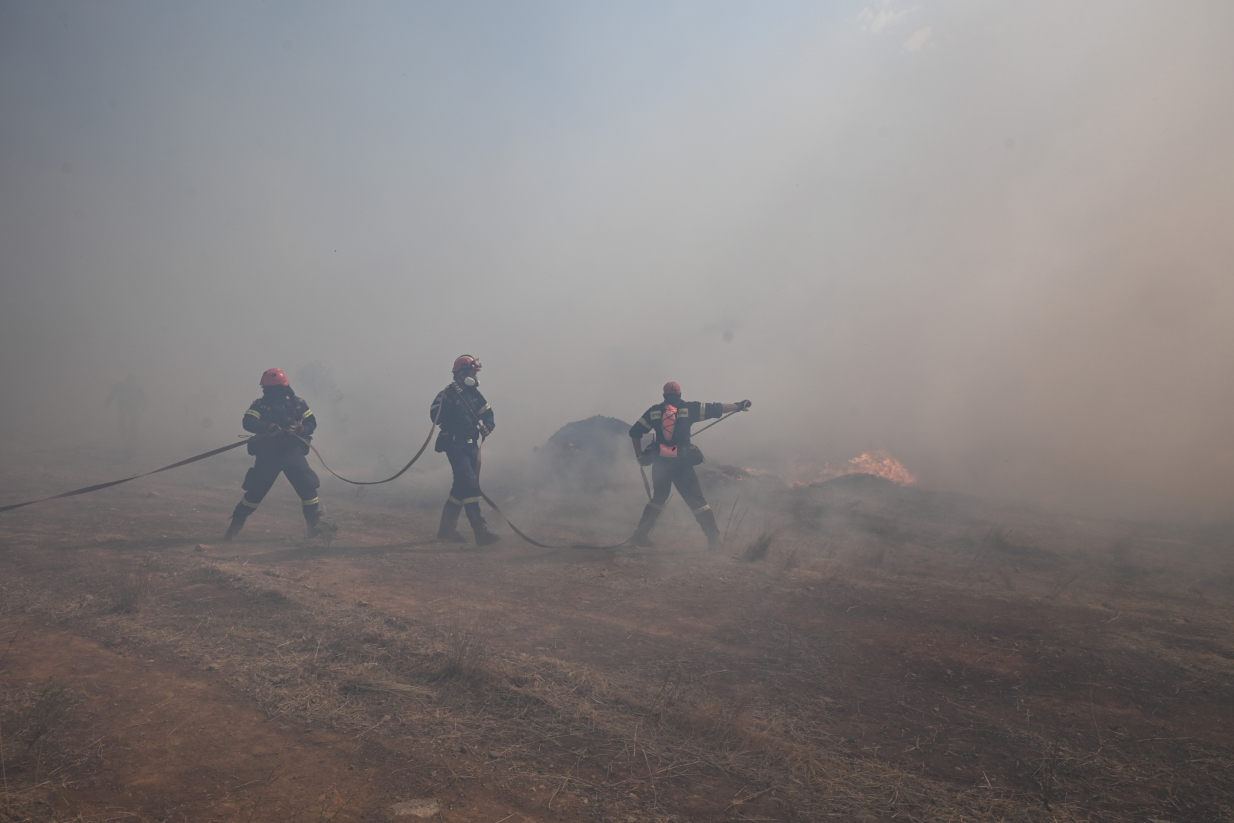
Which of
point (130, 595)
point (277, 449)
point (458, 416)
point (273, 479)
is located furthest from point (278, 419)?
point (130, 595)

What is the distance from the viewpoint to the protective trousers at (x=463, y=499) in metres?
7.67

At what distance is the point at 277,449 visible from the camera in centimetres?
757

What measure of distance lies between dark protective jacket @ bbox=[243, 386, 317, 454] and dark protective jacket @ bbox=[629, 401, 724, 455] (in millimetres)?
4283

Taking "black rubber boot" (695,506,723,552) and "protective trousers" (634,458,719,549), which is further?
"protective trousers" (634,458,719,549)

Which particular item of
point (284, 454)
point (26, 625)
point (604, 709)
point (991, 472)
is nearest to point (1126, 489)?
point (991, 472)

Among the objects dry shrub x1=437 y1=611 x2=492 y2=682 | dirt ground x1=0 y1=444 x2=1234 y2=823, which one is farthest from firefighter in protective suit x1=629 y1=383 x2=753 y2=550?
dry shrub x1=437 y1=611 x2=492 y2=682

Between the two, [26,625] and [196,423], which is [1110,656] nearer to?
[26,625]

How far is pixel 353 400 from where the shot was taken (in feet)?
84.1

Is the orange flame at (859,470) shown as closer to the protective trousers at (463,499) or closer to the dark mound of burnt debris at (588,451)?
the dark mound of burnt debris at (588,451)

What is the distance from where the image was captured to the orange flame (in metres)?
14.0

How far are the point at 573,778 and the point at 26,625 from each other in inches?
174

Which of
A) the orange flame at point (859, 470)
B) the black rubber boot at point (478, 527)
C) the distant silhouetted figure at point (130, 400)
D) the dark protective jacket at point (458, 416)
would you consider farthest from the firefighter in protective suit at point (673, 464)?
the distant silhouetted figure at point (130, 400)

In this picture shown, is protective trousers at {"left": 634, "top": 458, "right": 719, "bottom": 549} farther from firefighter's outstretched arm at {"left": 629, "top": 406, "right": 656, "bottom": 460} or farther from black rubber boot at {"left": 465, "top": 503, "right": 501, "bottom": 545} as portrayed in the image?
black rubber boot at {"left": 465, "top": 503, "right": 501, "bottom": 545}

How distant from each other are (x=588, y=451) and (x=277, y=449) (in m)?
6.72
